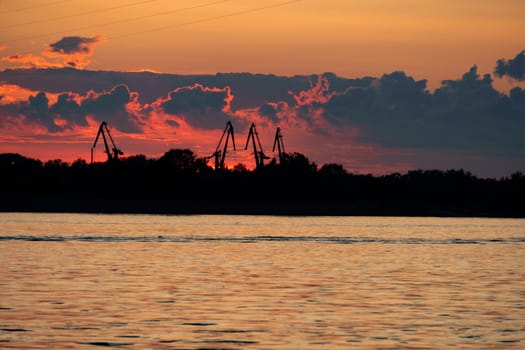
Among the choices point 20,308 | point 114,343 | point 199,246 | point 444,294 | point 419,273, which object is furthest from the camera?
point 199,246

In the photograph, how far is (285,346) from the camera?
89.4ft

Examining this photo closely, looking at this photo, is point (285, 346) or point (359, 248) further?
point (359, 248)

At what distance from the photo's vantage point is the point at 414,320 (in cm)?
3294

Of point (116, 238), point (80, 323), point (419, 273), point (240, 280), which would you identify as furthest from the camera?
point (116, 238)

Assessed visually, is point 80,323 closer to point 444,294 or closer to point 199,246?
point 444,294

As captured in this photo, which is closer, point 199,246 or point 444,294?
point 444,294

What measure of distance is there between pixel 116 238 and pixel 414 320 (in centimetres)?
6840

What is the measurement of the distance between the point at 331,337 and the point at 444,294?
14.6 meters

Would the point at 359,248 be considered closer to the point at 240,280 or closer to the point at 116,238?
the point at 116,238

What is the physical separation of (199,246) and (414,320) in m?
53.5

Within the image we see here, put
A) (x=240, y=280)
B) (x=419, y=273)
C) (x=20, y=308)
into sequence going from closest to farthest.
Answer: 1. (x=20, y=308)
2. (x=240, y=280)
3. (x=419, y=273)

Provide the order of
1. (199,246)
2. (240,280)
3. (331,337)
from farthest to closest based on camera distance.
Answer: (199,246) < (240,280) < (331,337)

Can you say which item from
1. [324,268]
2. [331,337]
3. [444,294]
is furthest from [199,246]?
[331,337]

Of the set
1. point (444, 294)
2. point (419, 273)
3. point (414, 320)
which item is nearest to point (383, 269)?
point (419, 273)
